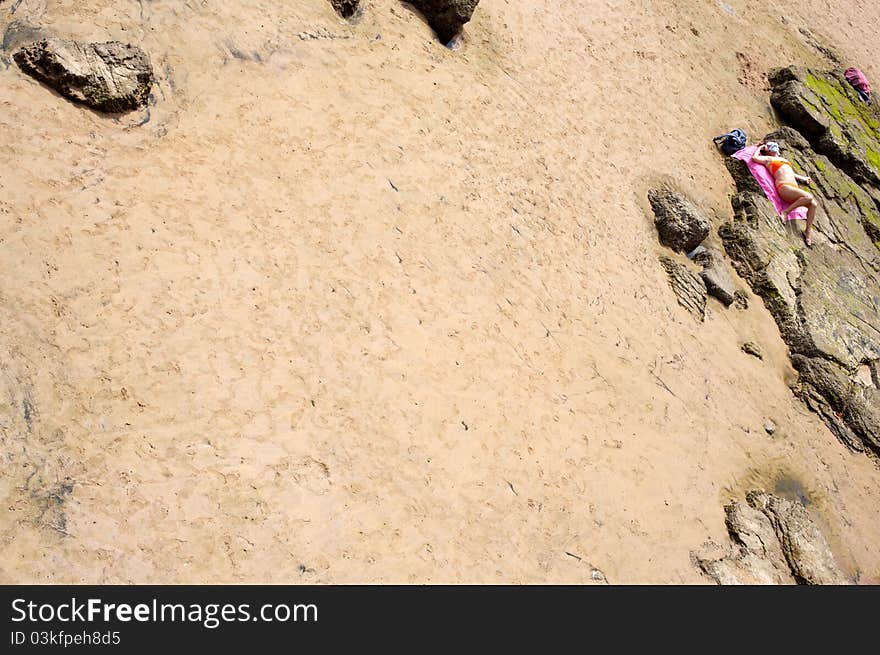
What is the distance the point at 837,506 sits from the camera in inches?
336

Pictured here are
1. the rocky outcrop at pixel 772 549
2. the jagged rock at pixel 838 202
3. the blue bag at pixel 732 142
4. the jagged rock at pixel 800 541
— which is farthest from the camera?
the jagged rock at pixel 838 202

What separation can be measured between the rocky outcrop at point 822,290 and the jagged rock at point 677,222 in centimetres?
99

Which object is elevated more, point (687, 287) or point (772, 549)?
point (687, 287)

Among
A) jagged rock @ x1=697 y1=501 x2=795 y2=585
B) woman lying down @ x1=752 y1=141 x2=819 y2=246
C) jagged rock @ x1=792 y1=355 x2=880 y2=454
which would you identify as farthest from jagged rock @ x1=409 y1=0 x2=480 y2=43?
jagged rock @ x1=697 y1=501 x2=795 y2=585

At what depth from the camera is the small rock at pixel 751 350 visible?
9.30 meters

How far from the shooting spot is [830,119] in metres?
13.7

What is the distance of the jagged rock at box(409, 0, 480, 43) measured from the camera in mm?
9008

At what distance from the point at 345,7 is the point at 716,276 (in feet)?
18.8

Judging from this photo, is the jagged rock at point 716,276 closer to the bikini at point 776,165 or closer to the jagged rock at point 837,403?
the jagged rock at point 837,403

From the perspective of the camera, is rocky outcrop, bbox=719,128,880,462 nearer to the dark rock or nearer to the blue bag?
the blue bag

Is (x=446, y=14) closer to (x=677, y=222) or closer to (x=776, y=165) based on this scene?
(x=677, y=222)

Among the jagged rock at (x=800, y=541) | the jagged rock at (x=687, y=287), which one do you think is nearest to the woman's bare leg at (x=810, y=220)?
the jagged rock at (x=687, y=287)

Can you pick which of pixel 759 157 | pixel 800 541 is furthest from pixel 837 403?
pixel 759 157

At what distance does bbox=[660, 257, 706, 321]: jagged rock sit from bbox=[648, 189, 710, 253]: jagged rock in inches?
14.4
